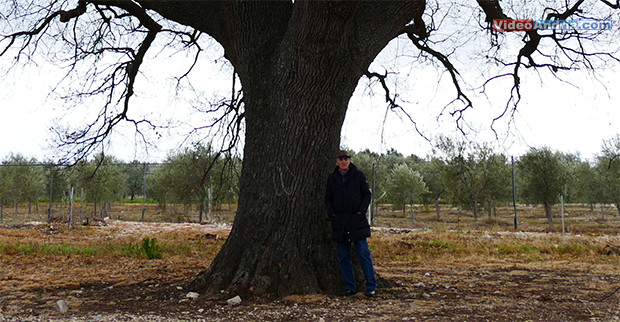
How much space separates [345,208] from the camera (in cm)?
432

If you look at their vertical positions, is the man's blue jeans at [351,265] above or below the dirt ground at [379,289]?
above

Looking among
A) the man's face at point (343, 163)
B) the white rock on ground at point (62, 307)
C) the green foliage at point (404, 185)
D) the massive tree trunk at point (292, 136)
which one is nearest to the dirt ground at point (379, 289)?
the white rock on ground at point (62, 307)

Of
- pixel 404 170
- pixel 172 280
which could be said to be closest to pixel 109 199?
pixel 404 170

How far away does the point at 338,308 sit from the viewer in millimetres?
3750

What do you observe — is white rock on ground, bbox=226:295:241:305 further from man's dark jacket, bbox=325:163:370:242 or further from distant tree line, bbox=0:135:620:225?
distant tree line, bbox=0:135:620:225

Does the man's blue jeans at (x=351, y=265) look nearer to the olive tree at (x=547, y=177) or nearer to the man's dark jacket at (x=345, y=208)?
the man's dark jacket at (x=345, y=208)

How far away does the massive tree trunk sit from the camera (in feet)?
14.0

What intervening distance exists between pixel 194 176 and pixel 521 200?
801 inches

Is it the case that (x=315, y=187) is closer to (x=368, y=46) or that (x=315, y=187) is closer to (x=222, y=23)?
(x=368, y=46)

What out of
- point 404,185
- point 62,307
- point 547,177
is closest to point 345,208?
point 62,307

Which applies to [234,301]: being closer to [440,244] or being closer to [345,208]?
[345,208]

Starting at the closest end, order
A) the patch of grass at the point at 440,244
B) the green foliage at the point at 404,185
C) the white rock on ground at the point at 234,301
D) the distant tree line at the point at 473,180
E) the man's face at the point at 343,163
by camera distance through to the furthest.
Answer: the white rock on ground at the point at 234,301 → the man's face at the point at 343,163 → the patch of grass at the point at 440,244 → the distant tree line at the point at 473,180 → the green foliage at the point at 404,185

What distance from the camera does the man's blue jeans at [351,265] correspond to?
4.29 m

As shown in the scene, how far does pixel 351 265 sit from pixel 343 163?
1078mm
